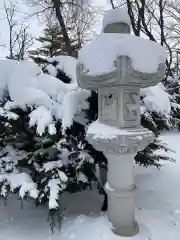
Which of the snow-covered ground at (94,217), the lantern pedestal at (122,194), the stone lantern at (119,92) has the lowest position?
the snow-covered ground at (94,217)

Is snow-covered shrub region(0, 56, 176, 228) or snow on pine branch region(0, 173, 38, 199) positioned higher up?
snow-covered shrub region(0, 56, 176, 228)

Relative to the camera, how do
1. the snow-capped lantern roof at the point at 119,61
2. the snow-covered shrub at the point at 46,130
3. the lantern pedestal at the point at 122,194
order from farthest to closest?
the snow-covered shrub at the point at 46,130 → the lantern pedestal at the point at 122,194 → the snow-capped lantern roof at the point at 119,61

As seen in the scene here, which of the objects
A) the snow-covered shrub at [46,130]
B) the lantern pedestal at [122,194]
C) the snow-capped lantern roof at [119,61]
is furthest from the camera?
the snow-covered shrub at [46,130]

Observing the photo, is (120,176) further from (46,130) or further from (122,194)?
(46,130)

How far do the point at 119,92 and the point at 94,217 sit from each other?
2.80 ft

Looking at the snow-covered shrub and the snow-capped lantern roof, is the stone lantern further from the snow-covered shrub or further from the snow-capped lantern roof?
the snow-covered shrub

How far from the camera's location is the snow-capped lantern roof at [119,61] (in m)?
1.65

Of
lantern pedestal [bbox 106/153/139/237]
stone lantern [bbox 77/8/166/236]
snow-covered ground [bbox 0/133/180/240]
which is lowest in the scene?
snow-covered ground [bbox 0/133/180/240]

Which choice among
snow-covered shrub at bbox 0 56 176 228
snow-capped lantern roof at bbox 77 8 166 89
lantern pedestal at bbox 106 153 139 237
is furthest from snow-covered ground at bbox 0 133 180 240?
snow-capped lantern roof at bbox 77 8 166 89

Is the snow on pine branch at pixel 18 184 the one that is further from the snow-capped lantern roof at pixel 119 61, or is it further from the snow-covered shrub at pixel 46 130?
the snow-capped lantern roof at pixel 119 61

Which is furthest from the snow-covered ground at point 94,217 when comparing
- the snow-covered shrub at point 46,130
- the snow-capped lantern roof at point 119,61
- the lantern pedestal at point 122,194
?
the snow-capped lantern roof at point 119,61

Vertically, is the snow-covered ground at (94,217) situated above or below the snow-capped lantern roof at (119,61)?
below

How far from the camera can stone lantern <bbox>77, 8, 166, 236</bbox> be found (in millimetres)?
1668

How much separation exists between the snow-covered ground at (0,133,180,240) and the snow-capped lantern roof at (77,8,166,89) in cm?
87
